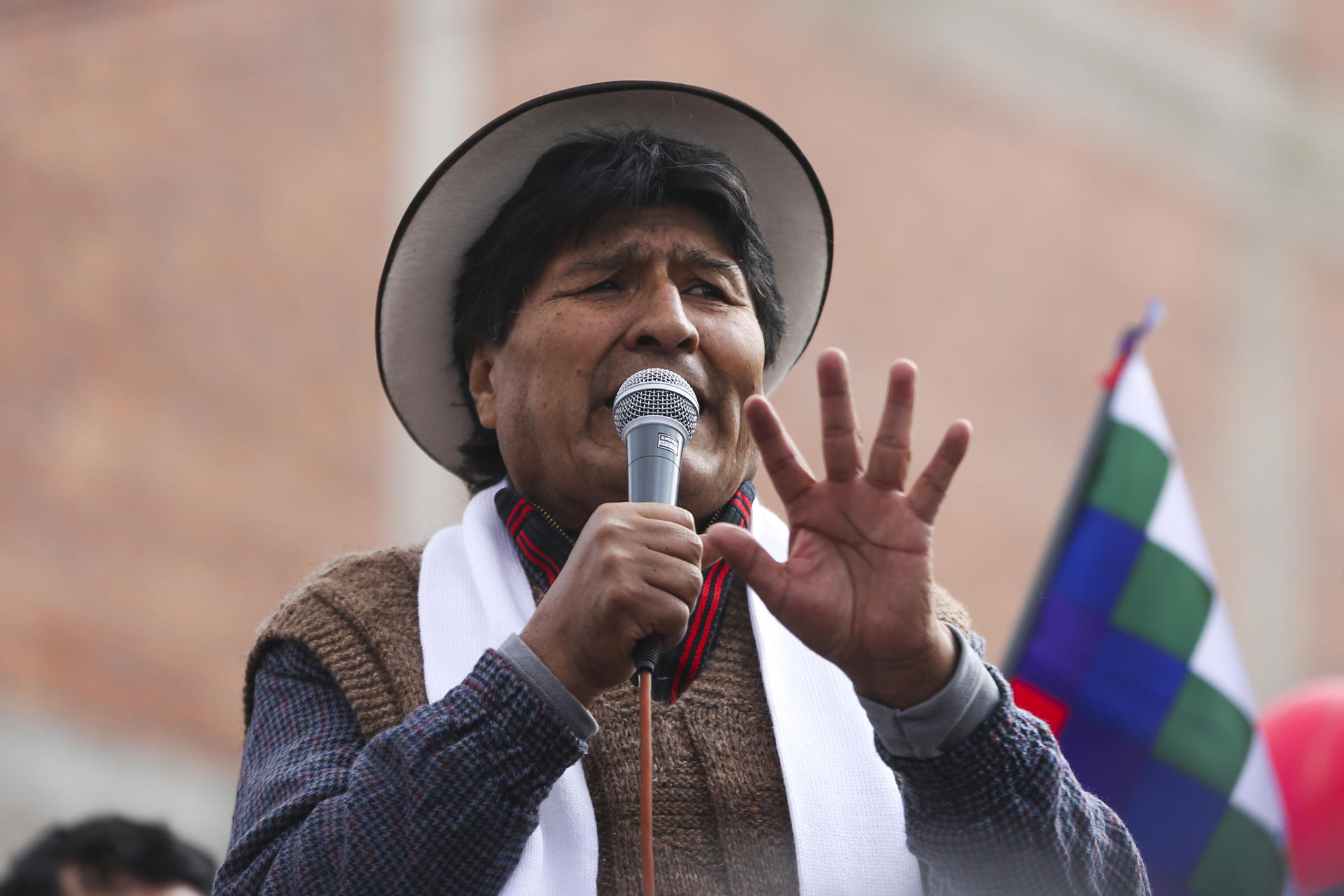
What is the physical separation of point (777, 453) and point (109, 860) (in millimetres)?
2792

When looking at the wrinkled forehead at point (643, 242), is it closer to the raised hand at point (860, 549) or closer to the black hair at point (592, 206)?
the black hair at point (592, 206)

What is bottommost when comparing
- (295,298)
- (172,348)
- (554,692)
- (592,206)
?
(554,692)

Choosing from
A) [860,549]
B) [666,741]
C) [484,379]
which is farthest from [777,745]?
[484,379]

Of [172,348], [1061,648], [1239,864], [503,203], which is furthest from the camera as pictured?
[172,348]

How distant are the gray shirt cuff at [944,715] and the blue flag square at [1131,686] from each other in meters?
2.02

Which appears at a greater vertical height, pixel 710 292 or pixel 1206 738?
pixel 710 292

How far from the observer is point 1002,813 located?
1961mm

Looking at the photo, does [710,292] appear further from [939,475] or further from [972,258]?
[972,258]

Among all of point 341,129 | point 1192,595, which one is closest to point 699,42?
point 341,129

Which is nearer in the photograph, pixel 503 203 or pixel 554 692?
pixel 554 692

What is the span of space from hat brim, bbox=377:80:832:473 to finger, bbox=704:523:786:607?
922 mm

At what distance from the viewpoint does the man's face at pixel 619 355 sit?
7.89 ft

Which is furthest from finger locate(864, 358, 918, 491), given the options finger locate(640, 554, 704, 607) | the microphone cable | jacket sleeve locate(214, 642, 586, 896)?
jacket sleeve locate(214, 642, 586, 896)

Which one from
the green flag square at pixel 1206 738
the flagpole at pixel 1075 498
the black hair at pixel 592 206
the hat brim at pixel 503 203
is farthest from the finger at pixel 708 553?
the green flag square at pixel 1206 738
